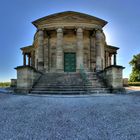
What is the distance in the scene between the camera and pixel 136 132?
4.29 meters

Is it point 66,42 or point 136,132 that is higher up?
point 66,42

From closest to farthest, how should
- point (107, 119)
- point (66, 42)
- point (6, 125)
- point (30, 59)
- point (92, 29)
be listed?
point (6, 125) < point (107, 119) < point (92, 29) < point (66, 42) < point (30, 59)

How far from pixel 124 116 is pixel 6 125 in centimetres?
372

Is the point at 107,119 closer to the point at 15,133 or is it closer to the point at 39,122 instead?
the point at 39,122

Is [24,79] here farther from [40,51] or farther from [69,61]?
[69,61]

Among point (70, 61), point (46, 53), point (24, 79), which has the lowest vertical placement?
point (24, 79)

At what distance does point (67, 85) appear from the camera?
1455cm

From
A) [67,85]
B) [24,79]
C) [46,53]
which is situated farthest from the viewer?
[46,53]

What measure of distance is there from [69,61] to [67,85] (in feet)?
30.2

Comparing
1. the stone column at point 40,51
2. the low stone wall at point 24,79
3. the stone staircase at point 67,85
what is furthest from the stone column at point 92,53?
the low stone wall at point 24,79

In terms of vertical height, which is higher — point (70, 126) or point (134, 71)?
point (134, 71)

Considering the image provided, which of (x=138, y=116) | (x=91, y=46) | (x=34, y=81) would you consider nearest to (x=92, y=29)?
(x=91, y=46)

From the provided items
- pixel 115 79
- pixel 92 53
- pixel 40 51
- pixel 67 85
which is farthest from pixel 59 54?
pixel 115 79

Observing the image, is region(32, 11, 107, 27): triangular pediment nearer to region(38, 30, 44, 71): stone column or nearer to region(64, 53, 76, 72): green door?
region(38, 30, 44, 71): stone column
